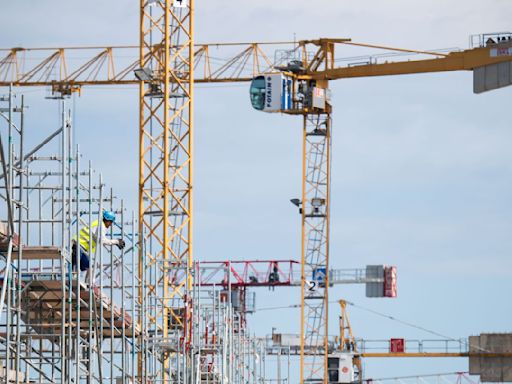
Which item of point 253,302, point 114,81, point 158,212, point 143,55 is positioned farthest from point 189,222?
point 253,302

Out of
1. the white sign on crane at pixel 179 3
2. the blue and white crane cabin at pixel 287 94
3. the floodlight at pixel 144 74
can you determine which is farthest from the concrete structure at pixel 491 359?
the white sign on crane at pixel 179 3

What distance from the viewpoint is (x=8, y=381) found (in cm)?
4788

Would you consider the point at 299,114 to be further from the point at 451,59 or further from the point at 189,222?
the point at 189,222

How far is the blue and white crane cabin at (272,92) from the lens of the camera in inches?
4619

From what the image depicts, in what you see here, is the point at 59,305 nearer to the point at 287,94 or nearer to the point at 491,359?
the point at 287,94

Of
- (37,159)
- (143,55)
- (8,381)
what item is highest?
(143,55)

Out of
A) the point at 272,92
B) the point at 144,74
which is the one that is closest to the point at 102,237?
the point at 144,74

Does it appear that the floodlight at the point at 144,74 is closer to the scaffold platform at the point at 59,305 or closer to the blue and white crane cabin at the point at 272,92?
the blue and white crane cabin at the point at 272,92

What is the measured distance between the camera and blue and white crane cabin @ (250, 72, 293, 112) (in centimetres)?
11731

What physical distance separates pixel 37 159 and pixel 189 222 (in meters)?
45.0

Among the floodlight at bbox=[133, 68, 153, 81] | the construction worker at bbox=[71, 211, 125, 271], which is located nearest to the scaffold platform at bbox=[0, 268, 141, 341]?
the construction worker at bbox=[71, 211, 125, 271]

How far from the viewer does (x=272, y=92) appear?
118 m

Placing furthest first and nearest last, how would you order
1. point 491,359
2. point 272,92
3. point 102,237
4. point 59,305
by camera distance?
point 491,359 → point 272,92 → point 59,305 → point 102,237

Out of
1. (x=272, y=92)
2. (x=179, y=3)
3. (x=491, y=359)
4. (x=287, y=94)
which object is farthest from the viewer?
(x=491, y=359)
